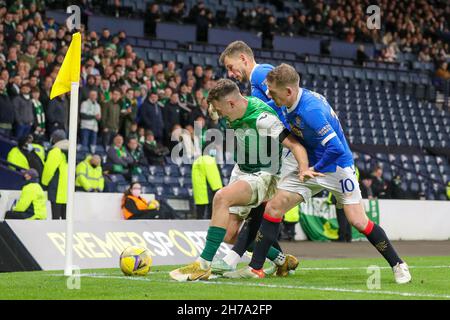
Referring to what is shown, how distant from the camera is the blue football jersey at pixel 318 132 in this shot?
9125mm

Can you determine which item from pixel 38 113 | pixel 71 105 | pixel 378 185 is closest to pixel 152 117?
pixel 38 113

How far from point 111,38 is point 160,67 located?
1956 millimetres

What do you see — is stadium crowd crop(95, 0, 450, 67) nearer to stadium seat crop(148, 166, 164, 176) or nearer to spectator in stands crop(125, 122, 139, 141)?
spectator in stands crop(125, 122, 139, 141)

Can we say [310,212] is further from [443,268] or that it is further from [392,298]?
[392,298]

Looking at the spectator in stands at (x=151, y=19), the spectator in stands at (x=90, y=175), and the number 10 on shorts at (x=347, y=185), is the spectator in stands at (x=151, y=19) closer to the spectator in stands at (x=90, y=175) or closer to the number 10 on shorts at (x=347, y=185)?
the spectator in stands at (x=90, y=175)

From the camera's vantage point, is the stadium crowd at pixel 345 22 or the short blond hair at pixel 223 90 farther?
the stadium crowd at pixel 345 22

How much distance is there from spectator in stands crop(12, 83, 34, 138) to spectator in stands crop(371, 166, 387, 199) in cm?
908

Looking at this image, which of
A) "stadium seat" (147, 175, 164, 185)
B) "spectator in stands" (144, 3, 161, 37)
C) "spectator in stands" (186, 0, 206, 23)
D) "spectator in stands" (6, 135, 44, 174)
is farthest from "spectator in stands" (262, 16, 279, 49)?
"spectator in stands" (6, 135, 44, 174)

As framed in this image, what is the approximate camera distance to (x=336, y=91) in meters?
28.7

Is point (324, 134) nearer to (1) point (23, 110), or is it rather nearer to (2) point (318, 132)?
(2) point (318, 132)

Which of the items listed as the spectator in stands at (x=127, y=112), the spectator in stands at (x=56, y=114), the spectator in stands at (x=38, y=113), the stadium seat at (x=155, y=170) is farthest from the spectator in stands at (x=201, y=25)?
the spectator in stands at (x=38, y=113)

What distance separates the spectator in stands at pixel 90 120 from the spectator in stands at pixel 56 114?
0.47m

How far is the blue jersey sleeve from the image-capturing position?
912 cm

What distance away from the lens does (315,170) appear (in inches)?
364
